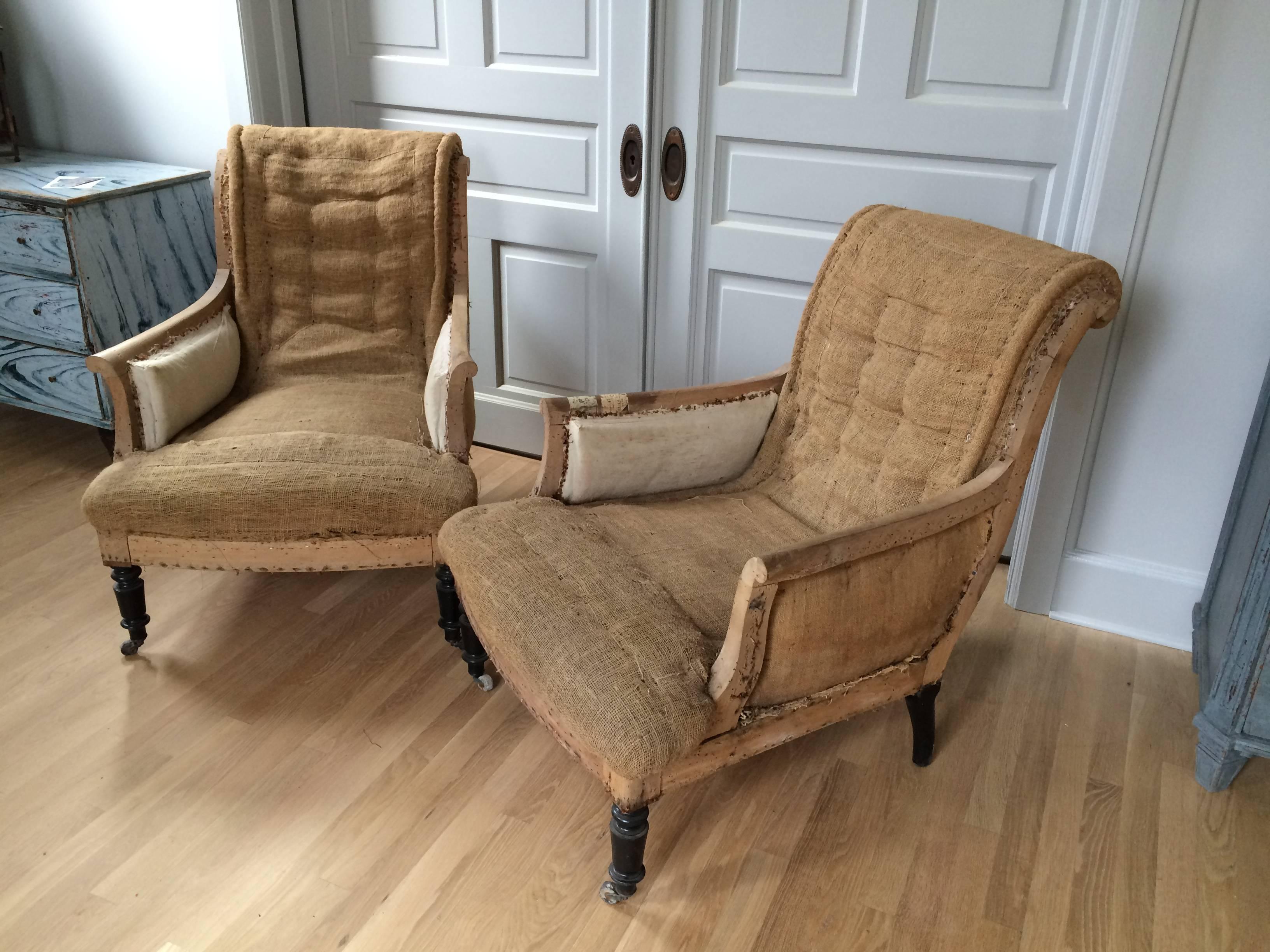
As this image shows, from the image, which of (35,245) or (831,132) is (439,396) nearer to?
(831,132)

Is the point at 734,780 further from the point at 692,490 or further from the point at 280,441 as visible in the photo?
the point at 280,441

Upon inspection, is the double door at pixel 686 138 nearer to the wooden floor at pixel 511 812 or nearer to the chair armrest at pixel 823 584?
the chair armrest at pixel 823 584

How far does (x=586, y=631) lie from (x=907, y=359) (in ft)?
2.36

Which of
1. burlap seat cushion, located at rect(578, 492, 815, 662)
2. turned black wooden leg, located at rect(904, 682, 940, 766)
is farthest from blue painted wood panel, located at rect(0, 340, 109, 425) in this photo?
turned black wooden leg, located at rect(904, 682, 940, 766)

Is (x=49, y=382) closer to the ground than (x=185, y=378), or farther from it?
closer to the ground

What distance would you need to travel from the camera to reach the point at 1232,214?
68.1 inches

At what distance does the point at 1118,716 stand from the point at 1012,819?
1.29 ft

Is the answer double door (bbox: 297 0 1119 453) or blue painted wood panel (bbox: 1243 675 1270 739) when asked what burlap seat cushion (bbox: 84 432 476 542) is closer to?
double door (bbox: 297 0 1119 453)

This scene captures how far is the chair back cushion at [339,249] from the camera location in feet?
6.97

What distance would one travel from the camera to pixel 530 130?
2.38 metres

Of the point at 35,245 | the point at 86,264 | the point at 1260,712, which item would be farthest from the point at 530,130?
the point at 1260,712

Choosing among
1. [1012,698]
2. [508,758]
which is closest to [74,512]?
[508,758]

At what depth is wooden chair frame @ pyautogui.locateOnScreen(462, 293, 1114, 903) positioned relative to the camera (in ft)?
4.25

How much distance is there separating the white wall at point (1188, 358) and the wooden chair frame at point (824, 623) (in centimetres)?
41
